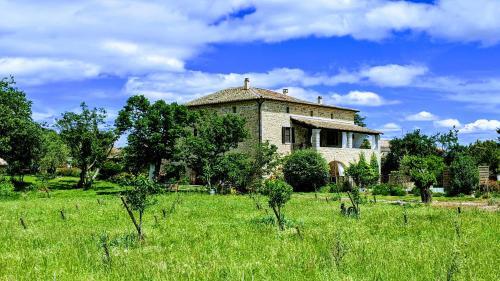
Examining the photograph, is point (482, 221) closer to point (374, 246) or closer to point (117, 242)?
point (374, 246)

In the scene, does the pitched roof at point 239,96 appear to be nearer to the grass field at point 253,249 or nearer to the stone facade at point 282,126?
the stone facade at point 282,126

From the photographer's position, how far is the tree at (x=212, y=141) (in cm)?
4088

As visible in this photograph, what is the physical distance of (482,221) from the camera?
59.9 ft

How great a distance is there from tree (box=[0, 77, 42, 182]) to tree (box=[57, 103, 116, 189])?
2.76m

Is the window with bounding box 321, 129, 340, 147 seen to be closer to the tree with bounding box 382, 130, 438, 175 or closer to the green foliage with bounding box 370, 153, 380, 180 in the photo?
the green foliage with bounding box 370, 153, 380, 180

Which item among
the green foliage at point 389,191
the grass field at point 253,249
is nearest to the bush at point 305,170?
the green foliage at point 389,191

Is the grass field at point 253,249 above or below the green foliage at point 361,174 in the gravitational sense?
below

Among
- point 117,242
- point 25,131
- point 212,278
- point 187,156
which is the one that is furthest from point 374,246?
point 25,131

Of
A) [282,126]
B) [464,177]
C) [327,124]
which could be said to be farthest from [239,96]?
[464,177]

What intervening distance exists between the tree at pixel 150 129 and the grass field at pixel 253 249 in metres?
21.1

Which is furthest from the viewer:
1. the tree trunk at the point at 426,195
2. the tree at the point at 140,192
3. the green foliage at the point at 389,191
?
the green foliage at the point at 389,191

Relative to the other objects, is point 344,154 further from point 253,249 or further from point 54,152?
point 253,249

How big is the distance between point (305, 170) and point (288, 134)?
5.86m

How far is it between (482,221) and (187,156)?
27.4m
